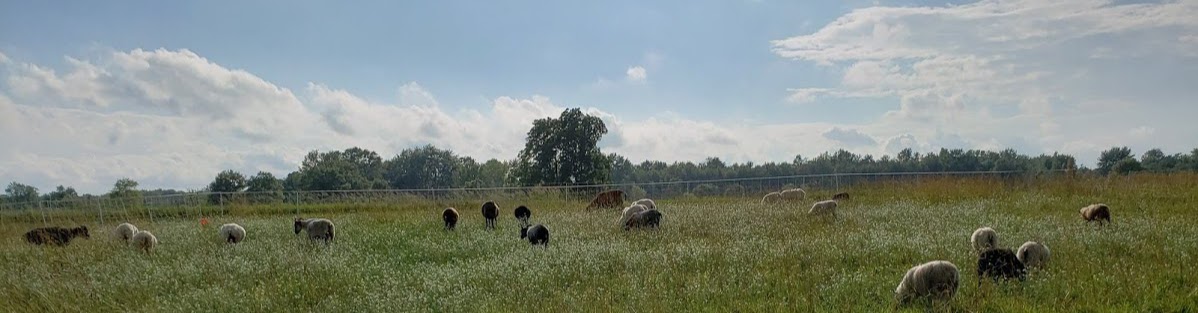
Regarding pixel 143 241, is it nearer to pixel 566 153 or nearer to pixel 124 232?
pixel 124 232

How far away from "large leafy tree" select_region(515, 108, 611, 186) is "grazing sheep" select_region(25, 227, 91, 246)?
41511 mm

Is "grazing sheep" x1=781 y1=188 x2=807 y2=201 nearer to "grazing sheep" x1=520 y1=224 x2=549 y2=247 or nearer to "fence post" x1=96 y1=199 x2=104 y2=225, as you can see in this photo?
"grazing sheep" x1=520 y1=224 x2=549 y2=247

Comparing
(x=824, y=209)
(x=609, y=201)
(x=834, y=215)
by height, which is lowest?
(x=834, y=215)

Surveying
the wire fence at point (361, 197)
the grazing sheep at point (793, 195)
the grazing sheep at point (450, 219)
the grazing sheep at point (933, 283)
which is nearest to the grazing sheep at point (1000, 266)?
the grazing sheep at point (933, 283)

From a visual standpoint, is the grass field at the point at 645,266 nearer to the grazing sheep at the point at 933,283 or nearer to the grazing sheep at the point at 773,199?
the grazing sheep at the point at 933,283

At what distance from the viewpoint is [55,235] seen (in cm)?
1625

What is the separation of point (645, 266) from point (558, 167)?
48685 millimetres

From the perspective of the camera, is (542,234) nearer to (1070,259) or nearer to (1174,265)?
(1070,259)

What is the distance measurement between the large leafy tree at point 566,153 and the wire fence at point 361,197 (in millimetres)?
24209

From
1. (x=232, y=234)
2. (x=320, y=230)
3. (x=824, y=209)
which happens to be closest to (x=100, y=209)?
(x=232, y=234)

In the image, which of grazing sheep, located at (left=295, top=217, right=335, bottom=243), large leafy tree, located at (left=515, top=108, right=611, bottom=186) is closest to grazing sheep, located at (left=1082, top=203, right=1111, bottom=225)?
grazing sheep, located at (left=295, top=217, right=335, bottom=243)

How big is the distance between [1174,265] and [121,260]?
52.5 ft

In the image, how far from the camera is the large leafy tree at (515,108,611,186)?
2291 inches

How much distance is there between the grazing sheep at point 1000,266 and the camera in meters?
7.97
